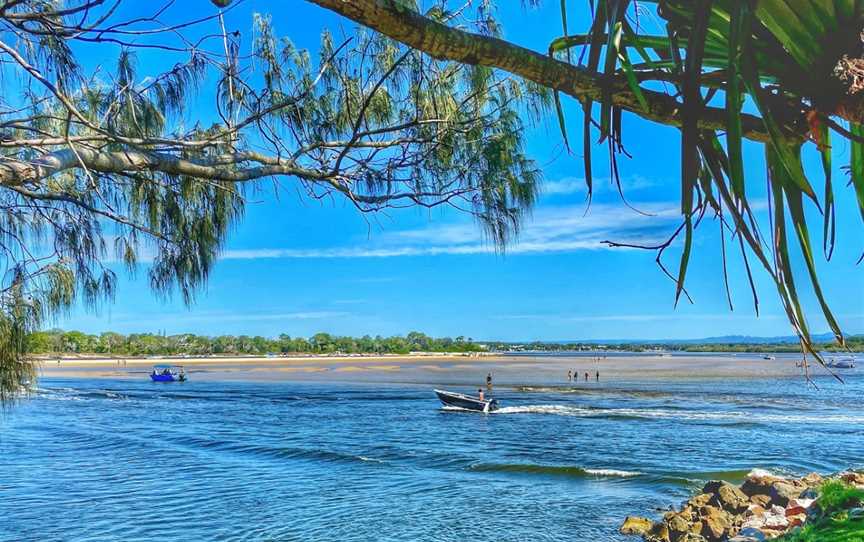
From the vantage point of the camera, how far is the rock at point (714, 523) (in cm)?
945

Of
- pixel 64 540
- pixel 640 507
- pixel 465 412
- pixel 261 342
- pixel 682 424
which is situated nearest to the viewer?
pixel 64 540

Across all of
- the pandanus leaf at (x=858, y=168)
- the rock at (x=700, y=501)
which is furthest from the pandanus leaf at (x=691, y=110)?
the rock at (x=700, y=501)

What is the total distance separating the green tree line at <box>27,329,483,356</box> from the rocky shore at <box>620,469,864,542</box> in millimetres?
78330

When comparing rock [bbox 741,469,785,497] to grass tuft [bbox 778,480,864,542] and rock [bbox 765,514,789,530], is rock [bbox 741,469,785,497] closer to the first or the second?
rock [bbox 765,514,789,530]

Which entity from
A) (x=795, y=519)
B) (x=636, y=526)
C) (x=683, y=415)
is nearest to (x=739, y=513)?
(x=636, y=526)

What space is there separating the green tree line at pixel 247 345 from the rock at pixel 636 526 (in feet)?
256

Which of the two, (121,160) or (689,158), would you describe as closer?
(689,158)

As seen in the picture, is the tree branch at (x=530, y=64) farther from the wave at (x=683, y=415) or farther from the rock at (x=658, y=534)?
the wave at (x=683, y=415)

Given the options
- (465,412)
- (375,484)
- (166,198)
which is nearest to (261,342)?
(465,412)

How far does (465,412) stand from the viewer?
2811 cm

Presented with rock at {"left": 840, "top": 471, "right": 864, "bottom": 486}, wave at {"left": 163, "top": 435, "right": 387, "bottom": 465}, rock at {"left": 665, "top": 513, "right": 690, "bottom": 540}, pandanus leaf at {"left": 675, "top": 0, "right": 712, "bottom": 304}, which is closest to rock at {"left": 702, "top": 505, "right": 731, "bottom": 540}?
rock at {"left": 665, "top": 513, "right": 690, "bottom": 540}

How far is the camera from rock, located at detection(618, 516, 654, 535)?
10.4 m

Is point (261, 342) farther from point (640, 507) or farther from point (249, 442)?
point (640, 507)

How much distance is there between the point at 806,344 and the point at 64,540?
11.4 meters
